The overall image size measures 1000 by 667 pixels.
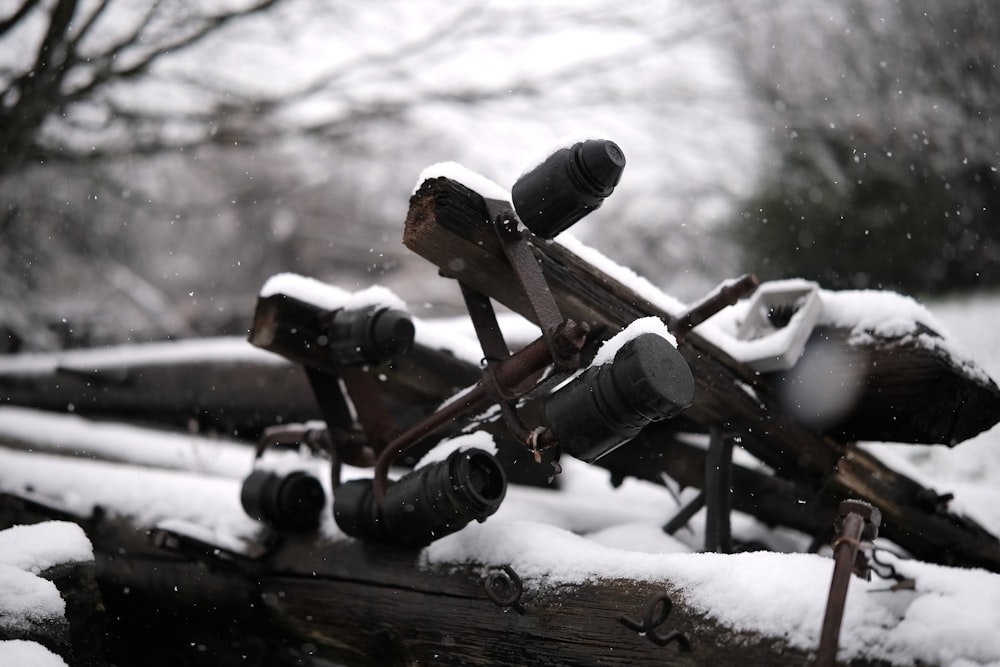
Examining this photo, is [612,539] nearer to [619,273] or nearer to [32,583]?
[619,273]

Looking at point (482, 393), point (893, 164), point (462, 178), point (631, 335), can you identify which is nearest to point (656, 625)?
point (631, 335)

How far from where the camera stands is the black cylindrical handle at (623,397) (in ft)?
5.28

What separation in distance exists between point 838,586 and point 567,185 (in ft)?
2.99

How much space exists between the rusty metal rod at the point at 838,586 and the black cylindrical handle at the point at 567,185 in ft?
2.62

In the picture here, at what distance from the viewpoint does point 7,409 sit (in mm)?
5859

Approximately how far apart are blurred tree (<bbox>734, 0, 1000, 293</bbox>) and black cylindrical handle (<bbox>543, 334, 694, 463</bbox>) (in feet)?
23.9

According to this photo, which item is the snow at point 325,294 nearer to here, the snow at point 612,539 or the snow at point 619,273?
the snow at point 612,539

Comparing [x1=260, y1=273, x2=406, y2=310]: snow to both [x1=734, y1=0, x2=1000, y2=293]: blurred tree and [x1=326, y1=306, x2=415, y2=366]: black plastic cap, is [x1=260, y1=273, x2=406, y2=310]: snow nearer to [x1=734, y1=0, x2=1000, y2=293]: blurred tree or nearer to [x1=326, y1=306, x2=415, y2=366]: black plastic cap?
[x1=326, y1=306, x2=415, y2=366]: black plastic cap

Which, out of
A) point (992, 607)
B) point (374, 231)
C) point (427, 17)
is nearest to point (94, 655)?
point (992, 607)

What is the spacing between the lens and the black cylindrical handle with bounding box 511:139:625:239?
167cm

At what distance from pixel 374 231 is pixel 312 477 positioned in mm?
10760

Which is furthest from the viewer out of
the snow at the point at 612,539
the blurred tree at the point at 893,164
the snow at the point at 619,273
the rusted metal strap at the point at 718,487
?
the blurred tree at the point at 893,164

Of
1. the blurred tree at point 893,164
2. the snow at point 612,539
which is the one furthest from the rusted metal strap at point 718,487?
the blurred tree at point 893,164

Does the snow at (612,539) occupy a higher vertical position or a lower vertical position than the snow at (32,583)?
higher
